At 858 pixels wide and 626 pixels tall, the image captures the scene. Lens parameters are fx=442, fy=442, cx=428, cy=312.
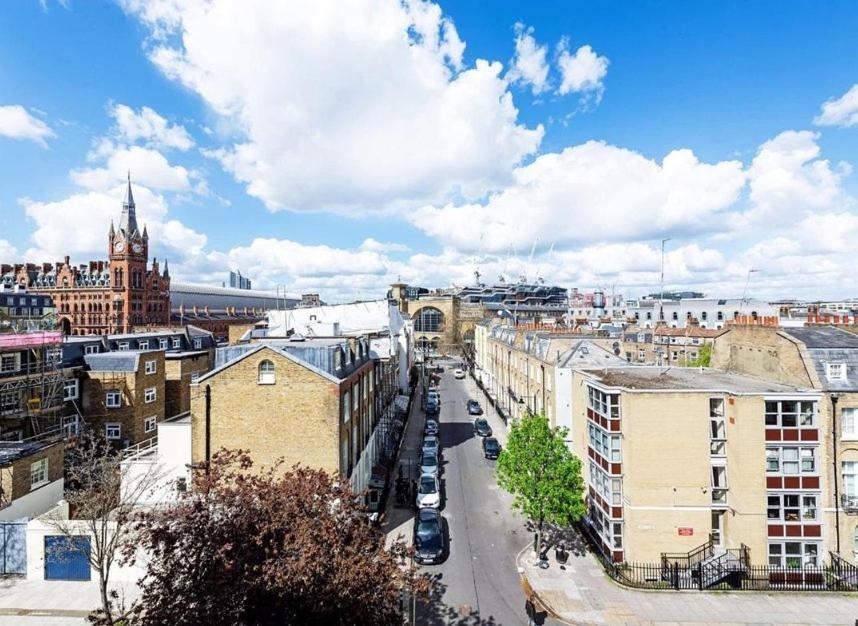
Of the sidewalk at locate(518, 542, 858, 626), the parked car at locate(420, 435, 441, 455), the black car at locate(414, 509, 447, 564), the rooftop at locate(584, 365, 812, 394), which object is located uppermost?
the rooftop at locate(584, 365, 812, 394)

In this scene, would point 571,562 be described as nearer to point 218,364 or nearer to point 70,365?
point 218,364

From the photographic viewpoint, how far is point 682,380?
24.8 metres

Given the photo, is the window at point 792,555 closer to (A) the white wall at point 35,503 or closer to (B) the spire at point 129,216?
(A) the white wall at point 35,503

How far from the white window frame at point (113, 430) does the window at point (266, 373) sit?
17.8 metres

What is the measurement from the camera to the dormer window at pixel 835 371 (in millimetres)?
20953

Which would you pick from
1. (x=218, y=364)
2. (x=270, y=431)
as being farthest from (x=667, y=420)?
(x=218, y=364)

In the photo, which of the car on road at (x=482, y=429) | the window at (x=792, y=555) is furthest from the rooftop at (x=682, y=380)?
the car on road at (x=482, y=429)

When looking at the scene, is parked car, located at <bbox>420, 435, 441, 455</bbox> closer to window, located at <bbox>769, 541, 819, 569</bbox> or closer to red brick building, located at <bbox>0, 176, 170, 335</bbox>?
window, located at <bbox>769, 541, 819, 569</bbox>

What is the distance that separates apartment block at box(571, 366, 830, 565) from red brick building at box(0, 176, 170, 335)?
93358 mm

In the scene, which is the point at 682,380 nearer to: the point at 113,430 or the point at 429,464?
the point at 429,464

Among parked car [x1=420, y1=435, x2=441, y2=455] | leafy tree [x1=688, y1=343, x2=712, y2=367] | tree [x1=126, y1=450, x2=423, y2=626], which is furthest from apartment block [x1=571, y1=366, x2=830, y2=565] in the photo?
leafy tree [x1=688, y1=343, x2=712, y2=367]

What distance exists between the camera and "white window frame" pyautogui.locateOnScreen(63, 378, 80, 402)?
3175cm

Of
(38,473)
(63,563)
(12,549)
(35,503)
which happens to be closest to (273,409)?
(63,563)

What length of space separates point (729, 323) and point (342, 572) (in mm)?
28969
